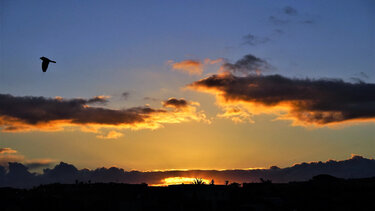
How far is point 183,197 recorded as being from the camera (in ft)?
227

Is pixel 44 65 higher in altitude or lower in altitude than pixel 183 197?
higher

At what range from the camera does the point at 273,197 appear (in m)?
69.1

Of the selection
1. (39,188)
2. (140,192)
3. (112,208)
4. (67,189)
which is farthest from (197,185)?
(39,188)

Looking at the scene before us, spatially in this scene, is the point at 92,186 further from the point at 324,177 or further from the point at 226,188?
the point at 324,177

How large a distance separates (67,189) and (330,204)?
137ft

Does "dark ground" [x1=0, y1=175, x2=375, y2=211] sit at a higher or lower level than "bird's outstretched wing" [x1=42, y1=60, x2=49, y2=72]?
lower

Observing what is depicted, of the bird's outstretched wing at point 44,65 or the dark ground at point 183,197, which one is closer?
the bird's outstretched wing at point 44,65

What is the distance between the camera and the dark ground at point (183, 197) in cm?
6531

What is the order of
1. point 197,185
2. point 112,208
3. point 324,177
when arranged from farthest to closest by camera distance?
point 324,177 < point 197,185 < point 112,208

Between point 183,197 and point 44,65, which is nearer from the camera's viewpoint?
point 44,65

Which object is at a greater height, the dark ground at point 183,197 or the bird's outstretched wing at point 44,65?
the bird's outstretched wing at point 44,65

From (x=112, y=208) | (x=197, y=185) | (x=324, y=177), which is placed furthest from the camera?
(x=324, y=177)

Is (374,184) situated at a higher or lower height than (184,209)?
higher

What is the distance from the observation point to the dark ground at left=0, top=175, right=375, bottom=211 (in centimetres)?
6531
